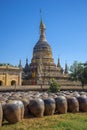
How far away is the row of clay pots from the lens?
54.0 feet

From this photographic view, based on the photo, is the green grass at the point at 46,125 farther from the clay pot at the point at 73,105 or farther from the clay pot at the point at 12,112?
the clay pot at the point at 73,105

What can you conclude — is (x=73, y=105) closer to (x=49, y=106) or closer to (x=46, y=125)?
(x=49, y=106)

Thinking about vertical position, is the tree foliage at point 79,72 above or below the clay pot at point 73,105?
above

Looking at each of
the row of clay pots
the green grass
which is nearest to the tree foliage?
the row of clay pots

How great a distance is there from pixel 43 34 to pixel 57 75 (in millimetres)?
17105

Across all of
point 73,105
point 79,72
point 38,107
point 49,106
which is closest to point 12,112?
point 38,107

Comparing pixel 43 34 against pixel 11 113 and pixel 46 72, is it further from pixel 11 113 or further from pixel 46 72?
pixel 11 113

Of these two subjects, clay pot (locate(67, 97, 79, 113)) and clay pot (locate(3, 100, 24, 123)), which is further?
clay pot (locate(67, 97, 79, 113))

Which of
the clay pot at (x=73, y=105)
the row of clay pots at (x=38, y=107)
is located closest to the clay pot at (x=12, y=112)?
the row of clay pots at (x=38, y=107)

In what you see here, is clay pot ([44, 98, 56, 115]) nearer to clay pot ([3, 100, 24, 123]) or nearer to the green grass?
the green grass

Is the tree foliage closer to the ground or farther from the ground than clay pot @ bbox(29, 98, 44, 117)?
farther from the ground

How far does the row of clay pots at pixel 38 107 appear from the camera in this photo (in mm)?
16469

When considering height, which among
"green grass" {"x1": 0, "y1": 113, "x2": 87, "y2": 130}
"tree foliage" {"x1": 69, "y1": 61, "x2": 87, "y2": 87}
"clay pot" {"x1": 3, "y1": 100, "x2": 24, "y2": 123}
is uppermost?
"tree foliage" {"x1": 69, "y1": 61, "x2": 87, "y2": 87}

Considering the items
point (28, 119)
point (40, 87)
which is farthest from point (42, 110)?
point (40, 87)
